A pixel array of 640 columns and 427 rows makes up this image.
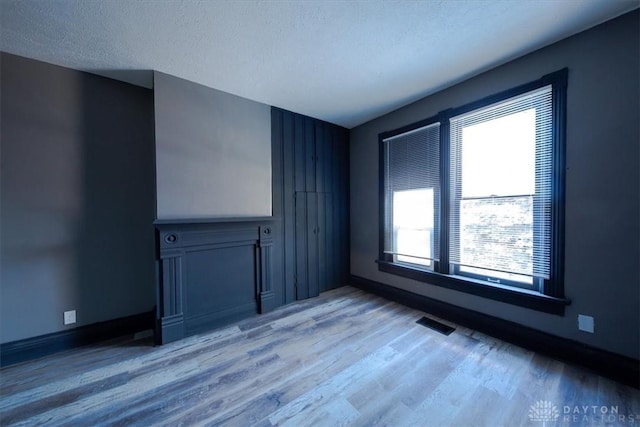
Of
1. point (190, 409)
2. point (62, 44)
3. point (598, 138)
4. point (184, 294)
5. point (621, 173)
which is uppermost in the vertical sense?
point (62, 44)

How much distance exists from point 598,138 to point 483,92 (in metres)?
1.00

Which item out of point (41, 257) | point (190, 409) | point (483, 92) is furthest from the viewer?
point (483, 92)

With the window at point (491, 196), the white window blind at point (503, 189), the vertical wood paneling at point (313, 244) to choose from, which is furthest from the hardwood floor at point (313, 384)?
the vertical wood paneling at point (313, 244)

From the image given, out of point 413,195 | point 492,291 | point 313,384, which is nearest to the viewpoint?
point 313,384

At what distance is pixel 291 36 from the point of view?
69.5 inches

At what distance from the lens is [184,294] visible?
90.4 inches

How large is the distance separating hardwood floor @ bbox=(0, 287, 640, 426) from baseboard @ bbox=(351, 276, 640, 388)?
0.26 ft

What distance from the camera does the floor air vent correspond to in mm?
2314

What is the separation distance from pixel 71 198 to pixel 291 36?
2.51 meters

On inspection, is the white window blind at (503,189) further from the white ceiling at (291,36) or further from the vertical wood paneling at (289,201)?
the vertical wood paneling at (289,201)

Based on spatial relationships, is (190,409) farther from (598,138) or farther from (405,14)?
(598,138)

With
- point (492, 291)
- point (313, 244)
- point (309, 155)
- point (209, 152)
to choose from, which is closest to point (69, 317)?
point (209, 152)

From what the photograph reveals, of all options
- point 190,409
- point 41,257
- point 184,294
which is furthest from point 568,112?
point 41,257

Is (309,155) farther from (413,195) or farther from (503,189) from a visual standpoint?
(503,189)
